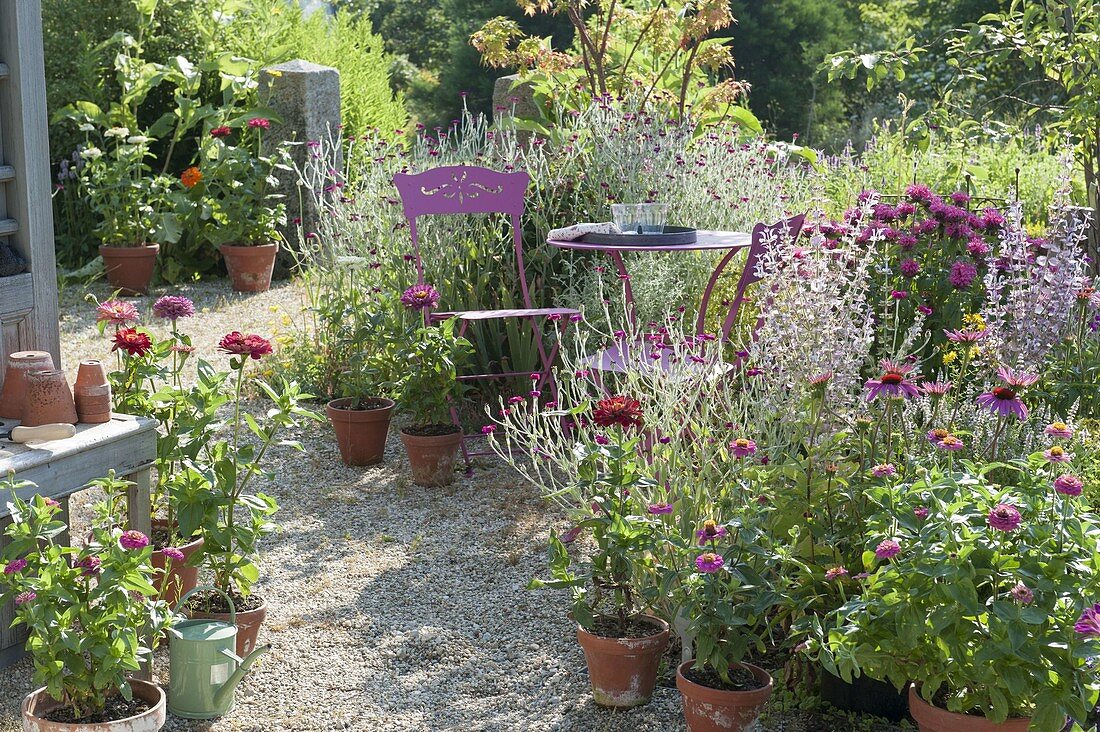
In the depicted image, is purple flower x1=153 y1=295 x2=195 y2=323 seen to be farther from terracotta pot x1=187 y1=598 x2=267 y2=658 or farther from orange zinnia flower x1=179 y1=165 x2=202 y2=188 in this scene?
orange zinnia flower x1=179 y1=165 x2=202 y2=188

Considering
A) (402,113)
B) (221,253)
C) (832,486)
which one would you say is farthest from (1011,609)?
(402,113)

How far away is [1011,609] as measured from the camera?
224 cm

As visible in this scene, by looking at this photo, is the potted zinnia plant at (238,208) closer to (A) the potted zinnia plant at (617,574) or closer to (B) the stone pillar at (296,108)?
(B) the stone pillar at (296,108)

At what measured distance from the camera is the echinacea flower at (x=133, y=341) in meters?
3.19

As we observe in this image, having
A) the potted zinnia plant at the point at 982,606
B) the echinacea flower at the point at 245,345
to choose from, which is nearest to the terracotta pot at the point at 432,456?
the echinacea flower at the point at 245,345

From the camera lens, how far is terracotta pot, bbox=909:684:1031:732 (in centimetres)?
240

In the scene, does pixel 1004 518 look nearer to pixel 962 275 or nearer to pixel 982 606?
pixel 982 606

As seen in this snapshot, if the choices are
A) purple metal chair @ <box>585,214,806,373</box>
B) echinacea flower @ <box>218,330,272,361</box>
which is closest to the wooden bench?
echinacea flower @ <box>218,330,272,361</box>

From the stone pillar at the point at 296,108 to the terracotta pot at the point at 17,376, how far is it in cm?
537

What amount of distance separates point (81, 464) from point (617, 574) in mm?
1394

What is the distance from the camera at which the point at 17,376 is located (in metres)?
3.13

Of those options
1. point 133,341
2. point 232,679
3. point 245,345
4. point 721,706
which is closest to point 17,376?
point 133,341

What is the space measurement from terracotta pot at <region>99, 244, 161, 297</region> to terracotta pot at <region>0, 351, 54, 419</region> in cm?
475

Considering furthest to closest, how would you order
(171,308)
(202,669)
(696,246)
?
(696,246) < (171,308) < (202,669)
